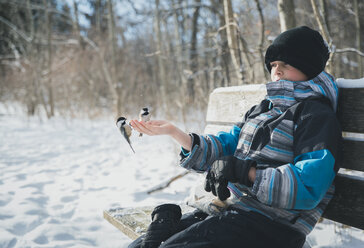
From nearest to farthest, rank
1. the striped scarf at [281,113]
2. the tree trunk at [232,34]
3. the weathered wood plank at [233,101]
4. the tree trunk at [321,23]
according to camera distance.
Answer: the striped scarf at [281,113], the weathered wood plank at [233,101], the tree trunk at [321,23], the tree trunk at [232,34]

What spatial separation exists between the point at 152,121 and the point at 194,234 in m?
0.55

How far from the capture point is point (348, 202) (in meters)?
1.32

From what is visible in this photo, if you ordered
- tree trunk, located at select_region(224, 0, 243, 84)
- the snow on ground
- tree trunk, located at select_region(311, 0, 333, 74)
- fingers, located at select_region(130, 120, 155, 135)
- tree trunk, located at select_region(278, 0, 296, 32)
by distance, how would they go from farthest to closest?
1. tree trunk, located at select_region(224, 0, 243, 84)
2. tree trunk, located at select_region(278, 0, 296, 32)
3. tree trunk, located at select_region(311, 0, 333, 74)
4. the snow on ground
5. fingers, located at select_region(130, 120, 155, 135)

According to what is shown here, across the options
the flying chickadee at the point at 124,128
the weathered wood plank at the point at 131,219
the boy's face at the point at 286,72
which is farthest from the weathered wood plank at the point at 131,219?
the boy's face at the point at 286,72

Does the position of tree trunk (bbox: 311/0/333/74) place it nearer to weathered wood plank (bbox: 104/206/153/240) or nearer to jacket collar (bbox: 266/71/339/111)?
jacket collar (bbox: 266/71/339/111)

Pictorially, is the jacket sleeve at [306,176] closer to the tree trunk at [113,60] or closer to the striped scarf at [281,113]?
the striped scarf at [281,113]

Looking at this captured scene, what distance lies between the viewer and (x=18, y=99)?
11836mm

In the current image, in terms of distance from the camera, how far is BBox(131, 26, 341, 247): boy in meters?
1.07

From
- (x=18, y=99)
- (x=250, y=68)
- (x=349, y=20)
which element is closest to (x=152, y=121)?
(x=250, y=68)

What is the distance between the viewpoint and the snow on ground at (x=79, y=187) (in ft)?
7.02

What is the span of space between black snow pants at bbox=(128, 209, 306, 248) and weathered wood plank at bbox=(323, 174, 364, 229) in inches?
10.5

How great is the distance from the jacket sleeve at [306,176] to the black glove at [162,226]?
0.45m

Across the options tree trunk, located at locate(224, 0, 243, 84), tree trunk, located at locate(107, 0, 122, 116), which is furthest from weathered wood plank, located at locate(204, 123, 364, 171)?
tree trunk, located at locate(107, 0, 122, 116)

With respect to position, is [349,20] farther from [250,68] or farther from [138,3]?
[250,68]
